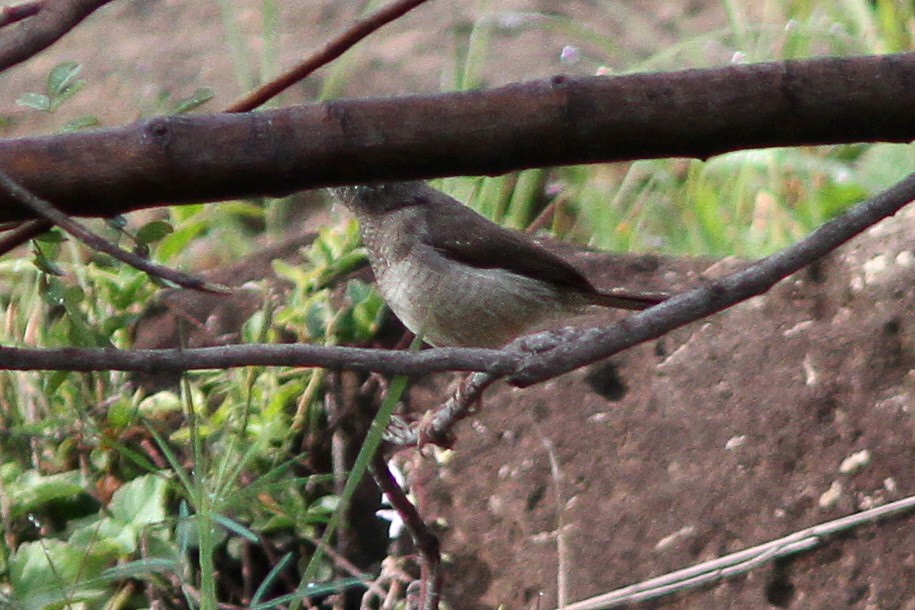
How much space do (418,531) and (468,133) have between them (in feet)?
3.21

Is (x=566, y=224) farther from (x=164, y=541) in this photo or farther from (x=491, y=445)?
(x=164, y=541)

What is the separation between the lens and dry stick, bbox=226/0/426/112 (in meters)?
1.60

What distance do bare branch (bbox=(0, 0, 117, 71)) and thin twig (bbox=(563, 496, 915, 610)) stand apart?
1514 millimetres

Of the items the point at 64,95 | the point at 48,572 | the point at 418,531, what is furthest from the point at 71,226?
the point at 48,572

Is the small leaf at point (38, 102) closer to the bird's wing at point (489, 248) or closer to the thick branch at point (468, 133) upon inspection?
the thick branch at point (468, 133)

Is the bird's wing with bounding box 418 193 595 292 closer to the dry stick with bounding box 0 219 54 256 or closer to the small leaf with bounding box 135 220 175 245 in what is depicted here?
the small leaf with bounding box 135 220 175 245

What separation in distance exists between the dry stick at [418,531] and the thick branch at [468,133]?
80 centimetres

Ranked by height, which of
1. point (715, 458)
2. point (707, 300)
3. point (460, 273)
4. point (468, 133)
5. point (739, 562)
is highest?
point (468, 133)

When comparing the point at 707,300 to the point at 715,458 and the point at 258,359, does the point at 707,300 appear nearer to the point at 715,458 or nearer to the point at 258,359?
the point at 258,359

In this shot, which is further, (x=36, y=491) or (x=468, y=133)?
(x=36, y=491)

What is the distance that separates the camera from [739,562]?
8.28ft

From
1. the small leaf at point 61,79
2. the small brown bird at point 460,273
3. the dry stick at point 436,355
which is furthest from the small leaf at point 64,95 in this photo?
the small brown bird at point 460,273

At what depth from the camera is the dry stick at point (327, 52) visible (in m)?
1.60

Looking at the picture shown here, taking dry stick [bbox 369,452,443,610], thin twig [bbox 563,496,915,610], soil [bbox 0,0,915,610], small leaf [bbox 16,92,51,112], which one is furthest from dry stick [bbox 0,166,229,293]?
thin twig [bbox 563,496,915,610]
